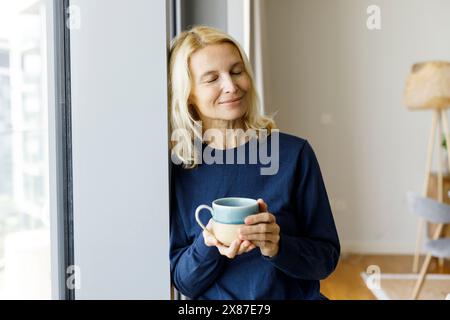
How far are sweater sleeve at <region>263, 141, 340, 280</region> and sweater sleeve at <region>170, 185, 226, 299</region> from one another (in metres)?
0.07

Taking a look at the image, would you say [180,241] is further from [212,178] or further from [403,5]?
[403,5]

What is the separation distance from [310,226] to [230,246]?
0.10 meters

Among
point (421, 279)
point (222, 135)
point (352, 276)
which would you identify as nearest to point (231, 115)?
point (222, 135)

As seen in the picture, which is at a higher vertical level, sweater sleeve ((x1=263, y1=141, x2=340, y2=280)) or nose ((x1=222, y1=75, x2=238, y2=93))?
nose ((x1=222, y1=75, x2=238, y2=93))

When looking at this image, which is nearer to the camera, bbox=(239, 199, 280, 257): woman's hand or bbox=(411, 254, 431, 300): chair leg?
bbox=(239, 199, 280, 257): woman's hand

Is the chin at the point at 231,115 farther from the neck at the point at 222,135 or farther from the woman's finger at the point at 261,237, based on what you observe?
the woman's finger at the point at 261,237

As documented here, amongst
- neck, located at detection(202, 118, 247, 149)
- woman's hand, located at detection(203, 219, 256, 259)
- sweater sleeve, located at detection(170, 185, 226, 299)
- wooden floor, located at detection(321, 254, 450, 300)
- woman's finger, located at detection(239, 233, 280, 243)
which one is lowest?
wooden floor, located at detection(321, 254, 450, 300)

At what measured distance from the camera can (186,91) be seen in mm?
402

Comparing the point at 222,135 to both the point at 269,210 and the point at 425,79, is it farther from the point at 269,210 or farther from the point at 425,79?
the point at 425,79

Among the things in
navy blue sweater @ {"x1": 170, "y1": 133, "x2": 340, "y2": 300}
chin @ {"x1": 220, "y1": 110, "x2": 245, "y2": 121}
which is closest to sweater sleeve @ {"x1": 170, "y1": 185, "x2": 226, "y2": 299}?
navy blue sweater @ {"x1": 170, "y1": 133, "x2": 340, "y2": 300}

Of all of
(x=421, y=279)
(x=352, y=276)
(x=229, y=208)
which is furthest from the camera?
(x=421, y=279)

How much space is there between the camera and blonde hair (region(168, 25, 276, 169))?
15.6 inches

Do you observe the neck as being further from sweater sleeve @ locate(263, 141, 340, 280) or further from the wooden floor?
the wooden floor

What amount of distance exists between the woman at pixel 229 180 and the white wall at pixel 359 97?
0.05 meters
